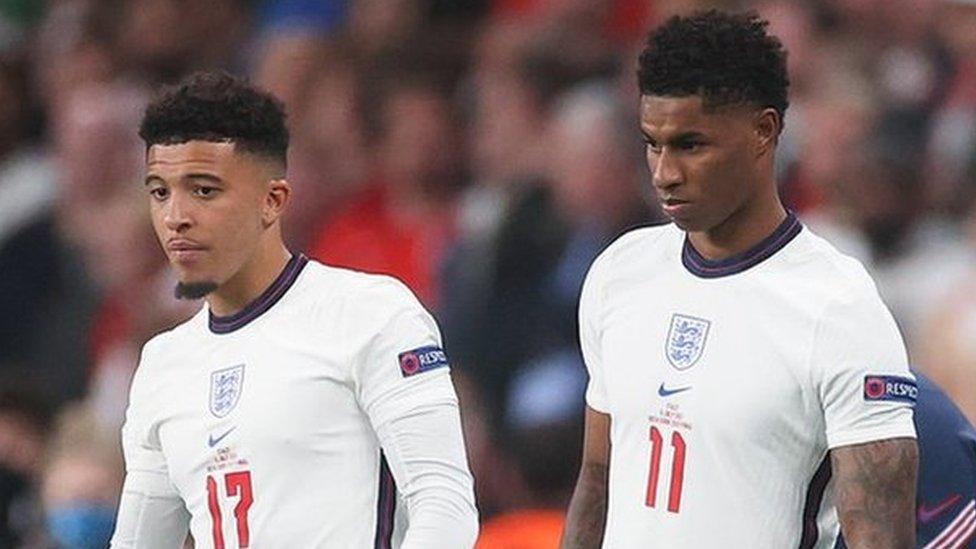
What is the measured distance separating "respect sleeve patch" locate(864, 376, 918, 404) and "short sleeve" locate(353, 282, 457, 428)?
938mm

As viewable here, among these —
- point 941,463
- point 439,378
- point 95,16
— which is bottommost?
point 941,463

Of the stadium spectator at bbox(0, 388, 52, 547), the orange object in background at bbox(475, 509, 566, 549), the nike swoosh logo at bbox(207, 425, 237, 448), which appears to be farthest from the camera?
the stadium spectator at bbox(0, 388, 52, 547)

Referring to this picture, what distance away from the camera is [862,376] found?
6402mm

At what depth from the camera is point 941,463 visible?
23.5 ft

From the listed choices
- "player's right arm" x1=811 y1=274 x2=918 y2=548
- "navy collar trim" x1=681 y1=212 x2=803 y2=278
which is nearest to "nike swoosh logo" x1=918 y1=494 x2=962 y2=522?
"player's right arm" x1=811 y1=274 x2=918 y2=548

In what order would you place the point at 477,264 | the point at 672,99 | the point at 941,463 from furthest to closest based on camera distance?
the point at 477,264, the point at 941,463, the point at 672,99

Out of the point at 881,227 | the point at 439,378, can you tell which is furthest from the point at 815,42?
the point at 439,378

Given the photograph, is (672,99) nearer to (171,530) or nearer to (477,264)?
(171,530)

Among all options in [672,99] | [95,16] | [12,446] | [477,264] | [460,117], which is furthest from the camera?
[95,16]

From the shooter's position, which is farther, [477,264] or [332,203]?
[332,203]

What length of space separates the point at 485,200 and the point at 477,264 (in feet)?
2.08

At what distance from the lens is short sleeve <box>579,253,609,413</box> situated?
6938 millimetres

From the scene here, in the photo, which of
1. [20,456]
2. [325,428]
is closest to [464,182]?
[20,456]

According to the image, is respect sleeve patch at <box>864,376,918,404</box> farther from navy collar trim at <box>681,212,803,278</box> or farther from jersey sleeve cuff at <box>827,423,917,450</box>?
navy collar trim at <box>681,212,803,278</box>
